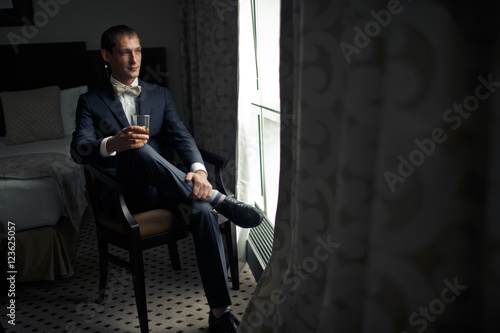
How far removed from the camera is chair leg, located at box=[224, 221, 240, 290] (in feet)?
7.16

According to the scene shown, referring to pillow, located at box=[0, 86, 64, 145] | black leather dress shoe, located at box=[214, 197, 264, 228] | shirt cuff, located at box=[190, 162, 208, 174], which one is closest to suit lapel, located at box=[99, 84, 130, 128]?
shirt cuff, located at box=[190, 162, 208, 174]

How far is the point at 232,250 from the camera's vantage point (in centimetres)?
220

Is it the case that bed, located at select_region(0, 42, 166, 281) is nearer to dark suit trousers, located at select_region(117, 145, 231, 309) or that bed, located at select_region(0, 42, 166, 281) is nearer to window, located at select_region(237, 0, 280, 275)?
A: dark suit trousers, located at select_region(117, 145, 231, 309)

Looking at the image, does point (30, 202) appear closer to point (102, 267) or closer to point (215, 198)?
point (102, 267)

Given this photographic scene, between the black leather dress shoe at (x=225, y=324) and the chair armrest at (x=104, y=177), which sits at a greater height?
the chair armrest at (x=104, y=177)

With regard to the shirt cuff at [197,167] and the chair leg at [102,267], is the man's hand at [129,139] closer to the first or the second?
the shirt cuff at [197,167]

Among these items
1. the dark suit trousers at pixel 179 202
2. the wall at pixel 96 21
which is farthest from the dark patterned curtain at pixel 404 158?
the wall at pixel 96 21

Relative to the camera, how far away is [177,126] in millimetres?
2301

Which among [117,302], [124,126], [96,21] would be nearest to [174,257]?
[117,302]

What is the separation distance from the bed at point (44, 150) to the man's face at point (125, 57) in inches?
29.8

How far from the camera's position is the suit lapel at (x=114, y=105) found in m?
2.14

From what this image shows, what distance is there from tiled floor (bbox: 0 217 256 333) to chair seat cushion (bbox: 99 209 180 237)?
0.48 metres

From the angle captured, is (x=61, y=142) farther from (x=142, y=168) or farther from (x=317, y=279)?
(x=317, y=279)

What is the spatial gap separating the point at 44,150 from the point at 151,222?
161 centimetres
